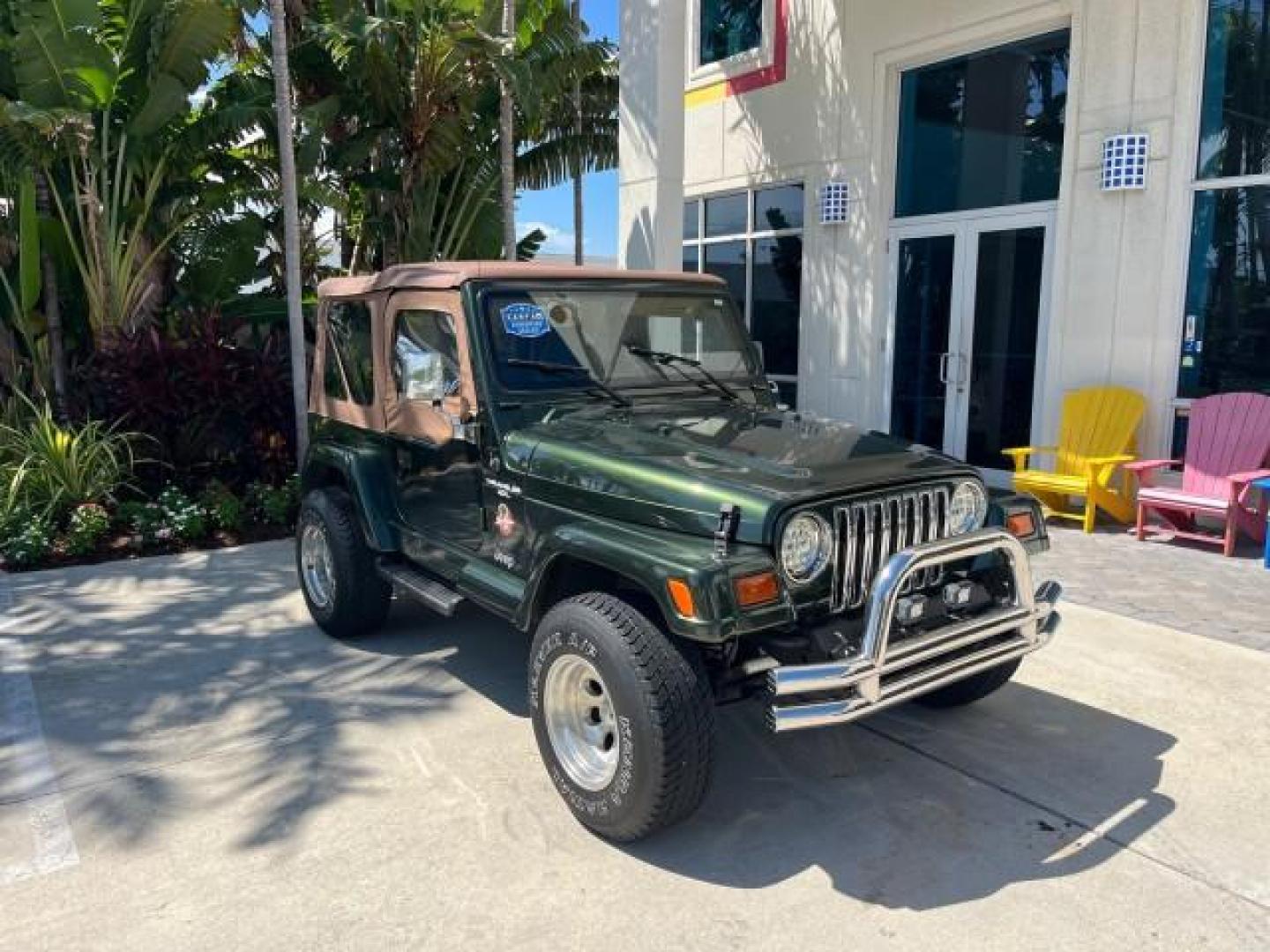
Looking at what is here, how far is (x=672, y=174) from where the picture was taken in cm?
957

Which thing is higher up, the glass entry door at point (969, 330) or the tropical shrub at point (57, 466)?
the glass entry door at point (969, 330)

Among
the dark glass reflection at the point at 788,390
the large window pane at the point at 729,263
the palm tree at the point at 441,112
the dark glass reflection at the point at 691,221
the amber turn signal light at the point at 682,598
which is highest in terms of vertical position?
the palm tree at the point at 441,112

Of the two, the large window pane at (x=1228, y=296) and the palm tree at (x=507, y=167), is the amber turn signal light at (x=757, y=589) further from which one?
the palm tree at (x=507, y=167)

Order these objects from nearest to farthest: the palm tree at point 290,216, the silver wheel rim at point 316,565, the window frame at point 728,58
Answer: the silver wheel rim at point 316,565
the palm tree at point 290,216
the window frame at point 728,58

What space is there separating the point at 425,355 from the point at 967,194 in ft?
22.0

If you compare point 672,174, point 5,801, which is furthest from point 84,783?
point 672,174

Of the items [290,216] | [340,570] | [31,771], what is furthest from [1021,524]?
[290,216]

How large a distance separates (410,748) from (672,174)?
7087 millimetres

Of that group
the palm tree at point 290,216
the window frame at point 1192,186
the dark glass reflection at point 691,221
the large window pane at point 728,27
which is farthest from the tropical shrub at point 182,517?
the large window pane at point 728,27

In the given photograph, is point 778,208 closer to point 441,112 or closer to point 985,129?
point 985,129

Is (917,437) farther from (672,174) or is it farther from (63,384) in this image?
(63,384)

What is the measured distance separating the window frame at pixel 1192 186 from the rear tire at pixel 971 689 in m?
4.34

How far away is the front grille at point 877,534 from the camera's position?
3217 millimetres

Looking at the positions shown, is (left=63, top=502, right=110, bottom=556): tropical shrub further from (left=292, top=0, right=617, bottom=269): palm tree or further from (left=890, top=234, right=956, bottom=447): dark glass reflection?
(left=890, top=234, right=956, bottom=447): dark glass reflection
